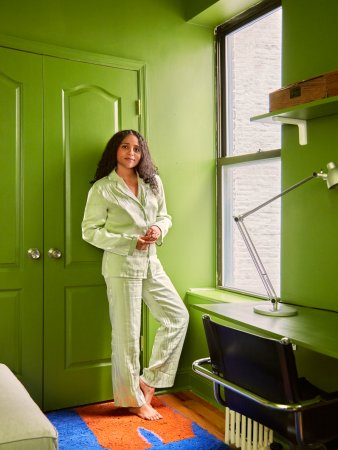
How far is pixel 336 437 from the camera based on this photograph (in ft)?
6.13

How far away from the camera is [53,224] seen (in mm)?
3125

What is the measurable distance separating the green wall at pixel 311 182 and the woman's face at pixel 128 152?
0.89 m

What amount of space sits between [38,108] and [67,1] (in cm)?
70

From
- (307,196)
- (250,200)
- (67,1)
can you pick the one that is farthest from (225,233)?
(67,1)

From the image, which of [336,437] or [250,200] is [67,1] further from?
[336,437]

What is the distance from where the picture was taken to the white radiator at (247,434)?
247cm

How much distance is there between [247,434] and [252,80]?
7.13 feet

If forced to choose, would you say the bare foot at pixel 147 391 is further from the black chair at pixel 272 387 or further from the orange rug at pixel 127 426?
the black chair at pixel 272 387

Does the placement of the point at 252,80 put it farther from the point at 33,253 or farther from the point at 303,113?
the point at 33,253

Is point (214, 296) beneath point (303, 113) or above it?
beneath

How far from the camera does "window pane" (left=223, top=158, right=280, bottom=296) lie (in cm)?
315

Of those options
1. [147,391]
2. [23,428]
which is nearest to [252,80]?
[147,391]

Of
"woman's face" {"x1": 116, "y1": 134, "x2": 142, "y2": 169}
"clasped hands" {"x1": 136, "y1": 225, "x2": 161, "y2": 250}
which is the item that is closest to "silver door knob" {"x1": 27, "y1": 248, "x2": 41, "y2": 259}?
"clasped hands" {"x1": 136, "y1": 225, "x2": 161, "y2": 250}

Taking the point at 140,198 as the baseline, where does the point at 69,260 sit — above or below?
below
